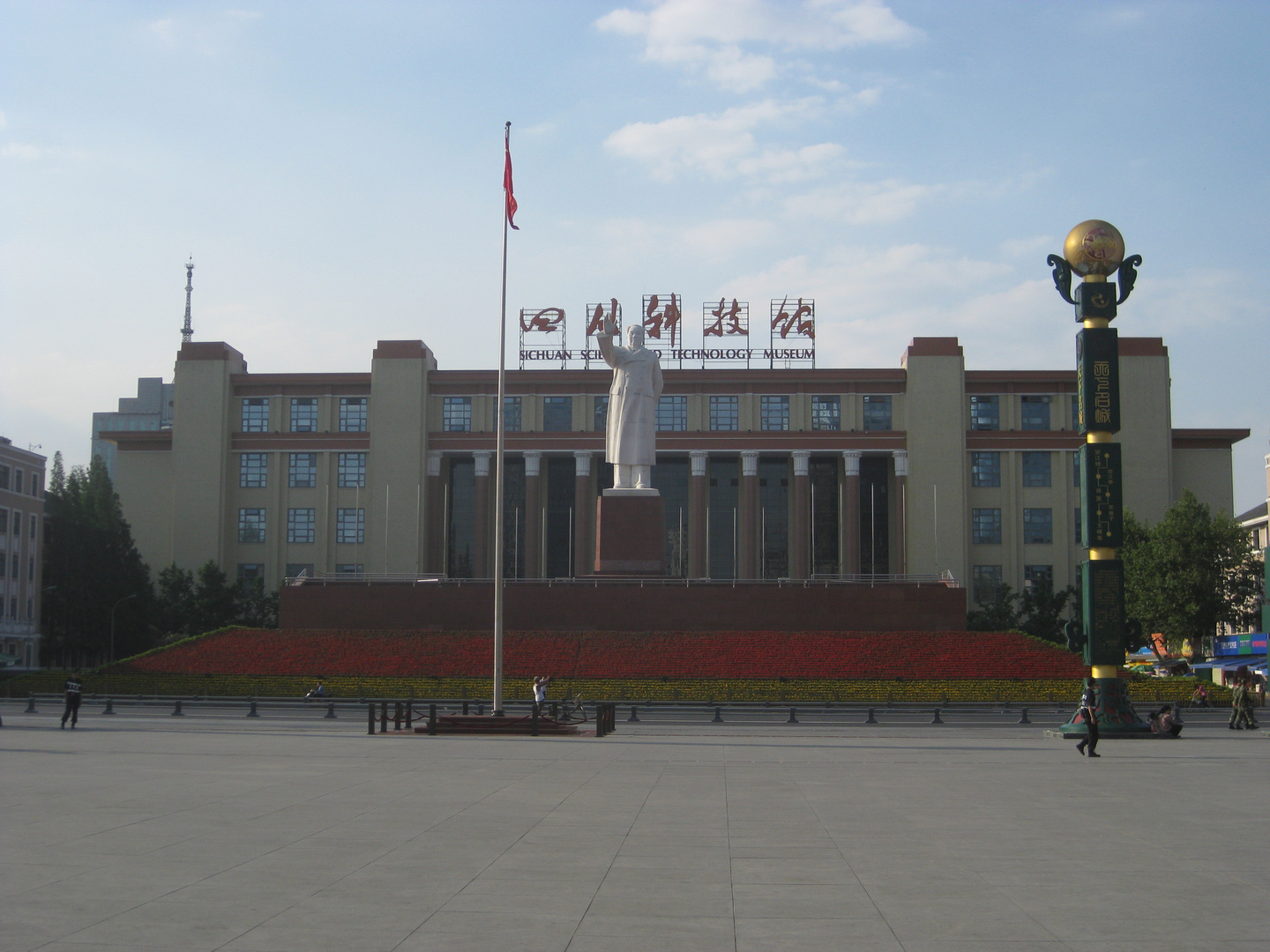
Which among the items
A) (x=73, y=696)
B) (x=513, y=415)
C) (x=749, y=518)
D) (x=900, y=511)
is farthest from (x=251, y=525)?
(x=73, y=696)

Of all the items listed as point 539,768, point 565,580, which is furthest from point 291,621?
point 539,768

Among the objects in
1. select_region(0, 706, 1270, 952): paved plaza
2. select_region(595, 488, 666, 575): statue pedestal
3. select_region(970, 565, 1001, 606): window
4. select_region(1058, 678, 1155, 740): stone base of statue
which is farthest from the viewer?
select_region(970, 565, 1001, 606): window

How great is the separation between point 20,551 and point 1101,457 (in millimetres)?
61485

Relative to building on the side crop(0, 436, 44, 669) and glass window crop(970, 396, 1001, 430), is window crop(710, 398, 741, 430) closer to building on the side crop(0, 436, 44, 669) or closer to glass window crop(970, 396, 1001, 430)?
glass window crop(970, 396, 1001, 430)

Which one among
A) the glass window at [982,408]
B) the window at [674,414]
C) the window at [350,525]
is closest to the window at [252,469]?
the window at [350,525]

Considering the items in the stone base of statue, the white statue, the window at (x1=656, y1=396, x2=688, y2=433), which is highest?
the window at (x1=656, y1=396, x2=688, y2=433)

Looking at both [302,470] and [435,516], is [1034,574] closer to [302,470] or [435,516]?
[435,516]

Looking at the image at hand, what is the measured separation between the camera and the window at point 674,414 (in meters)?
68.5

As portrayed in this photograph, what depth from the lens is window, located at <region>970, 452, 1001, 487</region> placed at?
68000 millimetres

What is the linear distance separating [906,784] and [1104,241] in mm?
17072

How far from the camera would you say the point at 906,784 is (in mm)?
17031

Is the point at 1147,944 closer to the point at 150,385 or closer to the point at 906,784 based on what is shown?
the point at 906,784

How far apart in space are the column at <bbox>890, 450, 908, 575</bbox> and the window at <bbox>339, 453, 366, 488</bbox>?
29604 mm

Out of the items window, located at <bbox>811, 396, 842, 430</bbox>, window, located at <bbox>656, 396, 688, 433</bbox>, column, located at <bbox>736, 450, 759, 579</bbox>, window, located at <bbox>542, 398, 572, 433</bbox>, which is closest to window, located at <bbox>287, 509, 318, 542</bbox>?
window, located at <bbox>542, 398, 572, 433</bbox>
